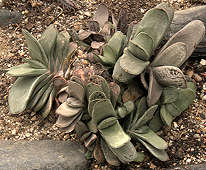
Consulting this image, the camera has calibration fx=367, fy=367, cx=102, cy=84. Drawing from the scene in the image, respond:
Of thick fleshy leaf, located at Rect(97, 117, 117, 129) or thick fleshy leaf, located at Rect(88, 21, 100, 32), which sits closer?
thick fleshy leaf, located at Rect(97, 117, 117, 129)

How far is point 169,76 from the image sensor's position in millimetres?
1909

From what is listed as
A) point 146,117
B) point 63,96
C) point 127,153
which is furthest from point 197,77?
point 63,96

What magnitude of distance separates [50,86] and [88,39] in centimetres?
42

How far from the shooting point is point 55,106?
7.80 feet

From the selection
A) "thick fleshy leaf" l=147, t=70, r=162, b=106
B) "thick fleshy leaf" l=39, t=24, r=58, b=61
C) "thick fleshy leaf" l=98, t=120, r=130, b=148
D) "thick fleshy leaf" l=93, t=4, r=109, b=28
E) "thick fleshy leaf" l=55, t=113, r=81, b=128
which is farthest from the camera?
"thick fleshy leaf" l=93, t=4, r=109, b=28

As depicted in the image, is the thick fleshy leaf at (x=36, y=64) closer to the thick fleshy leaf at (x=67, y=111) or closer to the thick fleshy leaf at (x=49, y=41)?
the thick fleshy leaf at (x=49, y=41)

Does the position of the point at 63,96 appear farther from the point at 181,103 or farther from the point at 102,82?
the point at 181,103

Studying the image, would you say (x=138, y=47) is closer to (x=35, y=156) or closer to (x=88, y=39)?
(x=88, y=39)

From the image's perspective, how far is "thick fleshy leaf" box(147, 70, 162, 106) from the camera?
1986mm

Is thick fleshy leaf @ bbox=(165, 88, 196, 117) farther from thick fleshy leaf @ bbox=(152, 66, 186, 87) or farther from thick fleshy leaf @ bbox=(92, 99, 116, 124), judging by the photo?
thick fleshy leaf @ bbox=(92, 99, 116, 124)

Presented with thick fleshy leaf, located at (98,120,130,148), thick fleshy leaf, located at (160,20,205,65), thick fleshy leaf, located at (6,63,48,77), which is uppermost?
thick fleshy leaf, located at (160,20,205,65)

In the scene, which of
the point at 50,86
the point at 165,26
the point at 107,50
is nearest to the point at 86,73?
the point at 107,50

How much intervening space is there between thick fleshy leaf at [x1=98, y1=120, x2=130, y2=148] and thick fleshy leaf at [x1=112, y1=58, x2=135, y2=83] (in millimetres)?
235

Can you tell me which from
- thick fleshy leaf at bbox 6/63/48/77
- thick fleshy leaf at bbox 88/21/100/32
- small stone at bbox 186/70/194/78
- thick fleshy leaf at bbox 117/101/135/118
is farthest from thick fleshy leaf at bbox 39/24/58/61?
small stone at bbox 186/70/194/78
